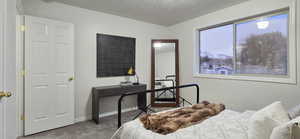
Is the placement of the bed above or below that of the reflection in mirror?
below

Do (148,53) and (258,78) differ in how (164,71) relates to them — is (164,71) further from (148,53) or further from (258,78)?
(258,78)

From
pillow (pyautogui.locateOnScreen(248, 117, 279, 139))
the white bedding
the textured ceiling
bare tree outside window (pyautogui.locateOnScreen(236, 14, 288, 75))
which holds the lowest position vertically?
the white bedding

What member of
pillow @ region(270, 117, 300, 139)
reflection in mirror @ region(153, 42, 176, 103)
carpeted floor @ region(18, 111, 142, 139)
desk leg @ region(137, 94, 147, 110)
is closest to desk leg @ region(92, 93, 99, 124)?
carpeted floor @ region(18, 111, 142, 139)

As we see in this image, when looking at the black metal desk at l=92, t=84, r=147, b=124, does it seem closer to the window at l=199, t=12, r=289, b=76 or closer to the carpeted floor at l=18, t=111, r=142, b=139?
the carpeted floor at l=18, t=111, r=142, b=139

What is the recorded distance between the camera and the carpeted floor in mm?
2271

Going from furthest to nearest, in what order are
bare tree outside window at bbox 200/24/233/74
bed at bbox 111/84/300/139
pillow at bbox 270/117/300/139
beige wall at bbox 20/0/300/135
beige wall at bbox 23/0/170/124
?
bare tree outside window at bbox 200/24/233/74
beige wall at bbox 23/0/170/124
beige wall at bbox 20/0/300/135
bed at bbox 111/84/300/139
pillow at bbox 270/117/300/139

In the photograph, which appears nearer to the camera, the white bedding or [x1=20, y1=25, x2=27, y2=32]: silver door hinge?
the white bedding

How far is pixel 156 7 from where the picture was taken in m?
2.97

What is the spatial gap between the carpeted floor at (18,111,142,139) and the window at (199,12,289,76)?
2.53 metres

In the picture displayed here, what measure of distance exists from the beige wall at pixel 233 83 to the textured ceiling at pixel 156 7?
19cm

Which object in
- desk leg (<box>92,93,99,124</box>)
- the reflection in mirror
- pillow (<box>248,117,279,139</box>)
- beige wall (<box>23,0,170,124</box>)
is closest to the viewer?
pillow (<box>248,117,279,139</box>)

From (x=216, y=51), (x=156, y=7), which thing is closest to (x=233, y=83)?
(x=216, y=51)

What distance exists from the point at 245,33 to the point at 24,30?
12.9 feet

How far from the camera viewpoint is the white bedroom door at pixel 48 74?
2.32 meters
